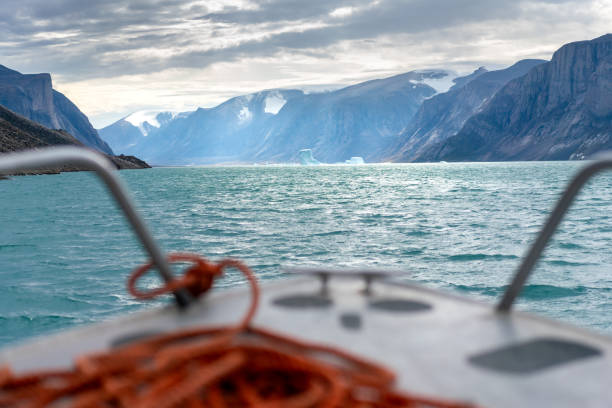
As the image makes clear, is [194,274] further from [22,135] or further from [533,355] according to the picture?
[22,135]

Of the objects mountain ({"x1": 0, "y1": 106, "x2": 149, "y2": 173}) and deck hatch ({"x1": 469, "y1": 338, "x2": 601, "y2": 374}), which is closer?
deck hatch ({"x1": 469, "y1": 338, "x2": 601, "y2": 374})

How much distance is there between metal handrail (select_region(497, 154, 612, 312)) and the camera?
8.54 ft

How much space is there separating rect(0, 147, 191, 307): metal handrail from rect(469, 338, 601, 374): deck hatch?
1.74 metres

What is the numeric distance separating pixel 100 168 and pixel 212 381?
4.36 ft

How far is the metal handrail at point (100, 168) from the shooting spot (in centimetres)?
229

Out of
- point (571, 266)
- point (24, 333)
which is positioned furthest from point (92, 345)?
point (571, 266)

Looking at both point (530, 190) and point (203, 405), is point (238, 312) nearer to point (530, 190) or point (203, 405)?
point (203, 405)

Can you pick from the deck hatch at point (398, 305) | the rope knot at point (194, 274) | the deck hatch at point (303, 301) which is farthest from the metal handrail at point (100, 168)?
the deck hatch at point (398, 305)

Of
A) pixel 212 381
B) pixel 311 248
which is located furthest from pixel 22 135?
pixel 212 381

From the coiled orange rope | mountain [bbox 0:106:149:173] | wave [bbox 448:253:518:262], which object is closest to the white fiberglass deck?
the coiled orange rope

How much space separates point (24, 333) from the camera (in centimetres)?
1266

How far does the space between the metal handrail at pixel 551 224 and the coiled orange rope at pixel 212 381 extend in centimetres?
130

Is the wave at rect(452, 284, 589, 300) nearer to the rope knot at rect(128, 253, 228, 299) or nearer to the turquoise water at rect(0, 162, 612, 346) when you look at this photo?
the turquoise water at rect(0, 162, 612, 346)

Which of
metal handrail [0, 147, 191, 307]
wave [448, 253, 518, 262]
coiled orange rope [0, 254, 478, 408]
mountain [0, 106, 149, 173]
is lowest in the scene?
wave [448, 253, 518, 262]
